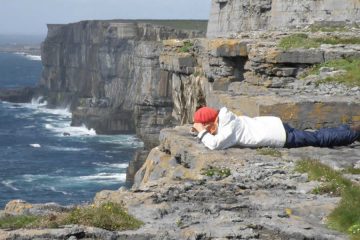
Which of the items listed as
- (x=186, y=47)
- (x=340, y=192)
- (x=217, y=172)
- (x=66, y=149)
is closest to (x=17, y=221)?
(x=217, y=172)

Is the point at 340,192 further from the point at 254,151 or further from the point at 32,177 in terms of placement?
the point at 32,177

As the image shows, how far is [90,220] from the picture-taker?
6.71 m

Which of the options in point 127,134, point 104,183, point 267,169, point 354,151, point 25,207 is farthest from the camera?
point 127,134

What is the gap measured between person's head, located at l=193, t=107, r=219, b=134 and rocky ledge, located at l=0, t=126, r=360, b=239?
11.4 inches

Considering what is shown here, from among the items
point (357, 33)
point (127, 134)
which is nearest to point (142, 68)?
point (127, 134)

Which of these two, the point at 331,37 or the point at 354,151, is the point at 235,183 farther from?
the point at 331,37

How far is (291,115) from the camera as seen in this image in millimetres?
10969

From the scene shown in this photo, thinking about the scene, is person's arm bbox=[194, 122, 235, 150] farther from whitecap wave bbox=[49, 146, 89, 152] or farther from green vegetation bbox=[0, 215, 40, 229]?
whitecap wave bbox=[49, 146, 89, 152]

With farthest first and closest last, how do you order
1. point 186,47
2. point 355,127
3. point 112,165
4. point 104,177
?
point 112,165, point 104,177, point 186,47, point 355,127

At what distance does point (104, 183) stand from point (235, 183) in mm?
53378

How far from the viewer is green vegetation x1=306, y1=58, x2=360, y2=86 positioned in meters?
12.8

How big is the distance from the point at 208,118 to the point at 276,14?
20521 millimetres

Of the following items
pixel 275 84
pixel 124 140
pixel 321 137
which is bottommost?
pixel 124 140

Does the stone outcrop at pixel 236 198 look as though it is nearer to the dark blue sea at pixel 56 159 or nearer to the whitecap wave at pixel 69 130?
the dark blue sea at pixel 56 159
